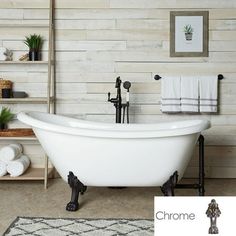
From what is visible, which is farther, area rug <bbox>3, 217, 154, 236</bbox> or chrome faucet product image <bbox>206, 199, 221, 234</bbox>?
area rug <bbox>3, 217, 154, 236</bbox>

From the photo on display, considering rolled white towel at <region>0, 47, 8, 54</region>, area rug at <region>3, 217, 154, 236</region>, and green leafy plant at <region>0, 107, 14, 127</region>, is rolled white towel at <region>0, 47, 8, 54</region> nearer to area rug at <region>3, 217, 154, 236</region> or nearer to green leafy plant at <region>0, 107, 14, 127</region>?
green leafy plant at <region>0, 107, 14, 127</region>

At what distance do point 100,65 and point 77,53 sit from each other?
0.27 meters

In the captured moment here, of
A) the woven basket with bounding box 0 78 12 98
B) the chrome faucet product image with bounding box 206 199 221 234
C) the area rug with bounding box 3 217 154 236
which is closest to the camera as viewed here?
the chrome faucet product image with bounding box 206 199 221 234

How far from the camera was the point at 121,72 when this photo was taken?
4.02 m

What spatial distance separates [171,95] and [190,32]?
68 cm

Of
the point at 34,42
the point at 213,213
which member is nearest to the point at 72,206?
the point at 34,42

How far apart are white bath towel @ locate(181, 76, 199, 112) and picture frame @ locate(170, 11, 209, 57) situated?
0.33m

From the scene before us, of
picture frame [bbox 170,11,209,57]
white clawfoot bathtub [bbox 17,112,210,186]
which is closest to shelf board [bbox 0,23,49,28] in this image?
white clawfoot bathtub [bbox 17,112,210,186]

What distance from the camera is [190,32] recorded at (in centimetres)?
394

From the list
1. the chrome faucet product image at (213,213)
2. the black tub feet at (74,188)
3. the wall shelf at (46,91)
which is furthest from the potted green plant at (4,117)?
the chrome faucet product image at (213,213)

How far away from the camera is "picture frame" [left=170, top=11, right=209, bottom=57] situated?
3.95 m

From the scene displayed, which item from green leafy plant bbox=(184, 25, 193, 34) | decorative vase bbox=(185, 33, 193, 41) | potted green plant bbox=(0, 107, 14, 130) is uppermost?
green leafy plant bbox=(184, 25, 193, 34)

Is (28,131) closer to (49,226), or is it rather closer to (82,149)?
(82,149)

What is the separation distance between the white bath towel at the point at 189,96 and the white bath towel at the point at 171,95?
0.05 m
